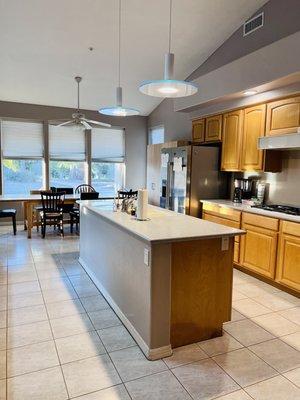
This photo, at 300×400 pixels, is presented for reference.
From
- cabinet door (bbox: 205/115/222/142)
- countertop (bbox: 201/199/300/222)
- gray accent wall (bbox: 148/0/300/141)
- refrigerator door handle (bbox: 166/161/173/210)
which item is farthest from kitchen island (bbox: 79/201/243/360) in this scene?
refrigerator door handle (bbox: 166/161/173/210)

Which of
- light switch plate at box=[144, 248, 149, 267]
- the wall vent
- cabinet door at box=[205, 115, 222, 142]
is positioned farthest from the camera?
cabinet door at box=[205, 115, 222, 142]

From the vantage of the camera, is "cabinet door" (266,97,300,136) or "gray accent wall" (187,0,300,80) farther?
"gray accent wall" (187,0,300,80)

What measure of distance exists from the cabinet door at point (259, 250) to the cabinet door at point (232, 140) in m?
1.07

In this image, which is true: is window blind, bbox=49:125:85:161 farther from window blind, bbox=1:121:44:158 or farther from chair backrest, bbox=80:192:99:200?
chair backrest, bbox=80:192:99:200

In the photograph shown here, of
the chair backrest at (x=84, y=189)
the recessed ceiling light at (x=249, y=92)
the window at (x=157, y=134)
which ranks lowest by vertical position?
the chair backrest at (x=84, y=189)

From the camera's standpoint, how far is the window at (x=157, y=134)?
7.13 metres

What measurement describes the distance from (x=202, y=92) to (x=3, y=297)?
3.88 metres

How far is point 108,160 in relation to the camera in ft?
24.5

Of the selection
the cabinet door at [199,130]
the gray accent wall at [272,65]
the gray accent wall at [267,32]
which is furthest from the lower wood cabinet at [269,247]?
the gray accent wall at [267,32]

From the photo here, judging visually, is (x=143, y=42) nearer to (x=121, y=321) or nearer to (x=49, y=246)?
(x=49, y=246)

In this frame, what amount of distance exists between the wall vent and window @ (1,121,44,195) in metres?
4.63

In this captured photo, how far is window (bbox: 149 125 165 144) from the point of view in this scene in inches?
281

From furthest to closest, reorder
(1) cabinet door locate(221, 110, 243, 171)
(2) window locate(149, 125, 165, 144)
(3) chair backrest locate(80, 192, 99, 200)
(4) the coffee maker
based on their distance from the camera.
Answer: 1. (2) window locate(149, 125, 165, 144)
2. (3) chair backrest locate(80, 192, 99, 200)
3. (4) the coffee maker
4. (1) cabinet door locate(221, 110, 243, 171)

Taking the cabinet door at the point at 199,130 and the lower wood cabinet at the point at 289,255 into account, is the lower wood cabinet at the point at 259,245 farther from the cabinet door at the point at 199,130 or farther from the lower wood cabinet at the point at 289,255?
the cabinet door at the point at 199,130
